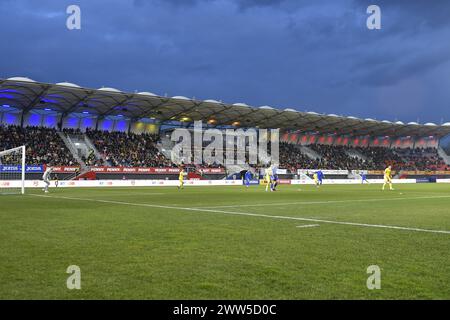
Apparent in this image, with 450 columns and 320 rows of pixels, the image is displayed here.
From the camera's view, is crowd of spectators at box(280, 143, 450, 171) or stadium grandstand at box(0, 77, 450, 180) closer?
stadium grandstand at box(0, 77, 450, 180)

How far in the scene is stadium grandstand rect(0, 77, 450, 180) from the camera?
56.0 meters

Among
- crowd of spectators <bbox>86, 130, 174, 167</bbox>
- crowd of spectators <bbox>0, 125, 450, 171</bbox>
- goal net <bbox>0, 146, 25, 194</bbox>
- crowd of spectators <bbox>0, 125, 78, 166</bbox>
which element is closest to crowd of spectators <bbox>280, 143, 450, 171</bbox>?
crowd of spectators <bbox>0, 125, 450, 171</bbox>

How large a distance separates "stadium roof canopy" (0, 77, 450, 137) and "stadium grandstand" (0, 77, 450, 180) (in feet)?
0.39

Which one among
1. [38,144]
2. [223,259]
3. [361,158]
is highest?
[38,144]

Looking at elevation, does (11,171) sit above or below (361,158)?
below

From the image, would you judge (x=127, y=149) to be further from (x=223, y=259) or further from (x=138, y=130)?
(x=223, y=259)

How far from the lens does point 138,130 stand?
73250 millimetres

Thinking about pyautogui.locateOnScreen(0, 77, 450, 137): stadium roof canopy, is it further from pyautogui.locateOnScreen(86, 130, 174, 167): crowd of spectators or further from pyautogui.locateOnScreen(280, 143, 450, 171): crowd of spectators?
pyautogui.locateOnScreen(280, 143, 450, 171): crowd of spectators

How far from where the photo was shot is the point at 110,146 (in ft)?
215

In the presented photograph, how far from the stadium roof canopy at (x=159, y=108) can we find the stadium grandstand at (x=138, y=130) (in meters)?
0.12

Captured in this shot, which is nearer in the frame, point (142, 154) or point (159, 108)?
point (159, 108)

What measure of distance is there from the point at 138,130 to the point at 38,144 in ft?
61.2

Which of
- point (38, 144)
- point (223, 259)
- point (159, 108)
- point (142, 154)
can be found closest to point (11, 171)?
point (38, 144)
